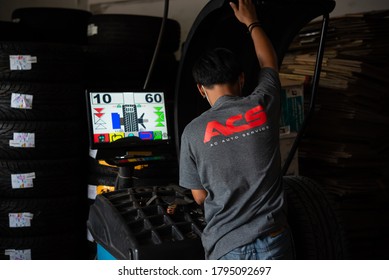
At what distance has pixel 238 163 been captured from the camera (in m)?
1.80

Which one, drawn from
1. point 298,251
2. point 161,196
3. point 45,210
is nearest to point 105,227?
point 161,196

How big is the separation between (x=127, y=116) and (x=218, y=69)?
1.03 metres

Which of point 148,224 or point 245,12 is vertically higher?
point 245,12

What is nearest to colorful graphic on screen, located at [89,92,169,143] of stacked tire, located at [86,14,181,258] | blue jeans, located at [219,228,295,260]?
stacked tire, located at [86,14,181,258]

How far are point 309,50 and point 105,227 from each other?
2.39m

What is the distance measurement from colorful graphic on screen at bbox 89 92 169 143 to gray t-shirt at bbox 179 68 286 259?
0.92 m

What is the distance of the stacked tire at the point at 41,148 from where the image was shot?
343 cm

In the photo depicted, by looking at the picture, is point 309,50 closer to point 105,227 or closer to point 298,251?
point 298,251

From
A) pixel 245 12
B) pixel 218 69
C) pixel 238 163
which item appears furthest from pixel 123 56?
pixel 238 163

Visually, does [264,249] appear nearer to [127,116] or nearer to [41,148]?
[127,116]

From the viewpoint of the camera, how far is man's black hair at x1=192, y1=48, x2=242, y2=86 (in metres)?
1.85

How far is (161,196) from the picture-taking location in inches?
94.5

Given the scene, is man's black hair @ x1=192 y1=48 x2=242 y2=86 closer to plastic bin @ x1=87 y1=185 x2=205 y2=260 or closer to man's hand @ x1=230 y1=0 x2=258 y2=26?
man's hand @ x1=230 y1=0 x2=258 y2=26
